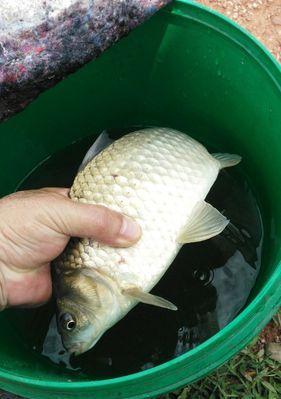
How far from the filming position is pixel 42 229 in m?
1.37

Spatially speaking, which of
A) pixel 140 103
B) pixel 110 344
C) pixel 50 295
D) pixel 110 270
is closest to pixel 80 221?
pixel 110 270

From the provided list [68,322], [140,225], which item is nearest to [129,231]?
[140,225]

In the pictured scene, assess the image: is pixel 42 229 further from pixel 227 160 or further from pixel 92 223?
pixel 227 160

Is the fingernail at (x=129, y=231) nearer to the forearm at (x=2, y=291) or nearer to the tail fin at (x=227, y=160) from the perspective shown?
the forearm at (x=2, y=291)

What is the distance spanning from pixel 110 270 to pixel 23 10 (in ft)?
2.29

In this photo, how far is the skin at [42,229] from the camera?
1.35 m

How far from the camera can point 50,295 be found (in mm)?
1583

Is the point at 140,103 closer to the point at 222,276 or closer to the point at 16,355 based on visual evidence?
the point at 222,276

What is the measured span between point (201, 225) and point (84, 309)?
1.27 feet

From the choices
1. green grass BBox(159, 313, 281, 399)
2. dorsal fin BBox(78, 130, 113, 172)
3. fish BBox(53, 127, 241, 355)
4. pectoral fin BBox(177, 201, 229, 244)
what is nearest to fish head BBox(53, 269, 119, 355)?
fish BBox(53, 127, 241, 355)

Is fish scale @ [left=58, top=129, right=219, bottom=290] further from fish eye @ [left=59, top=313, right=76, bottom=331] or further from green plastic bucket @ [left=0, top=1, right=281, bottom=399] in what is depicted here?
green plastic bucket @ [left=0, top=1, right=281, bottom=399]

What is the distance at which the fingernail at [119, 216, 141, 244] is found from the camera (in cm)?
136

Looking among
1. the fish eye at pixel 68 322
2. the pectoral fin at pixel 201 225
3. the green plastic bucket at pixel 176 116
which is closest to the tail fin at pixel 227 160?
the green plastic bucket at pixel 176 116

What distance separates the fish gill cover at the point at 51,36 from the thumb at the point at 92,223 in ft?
1.09
